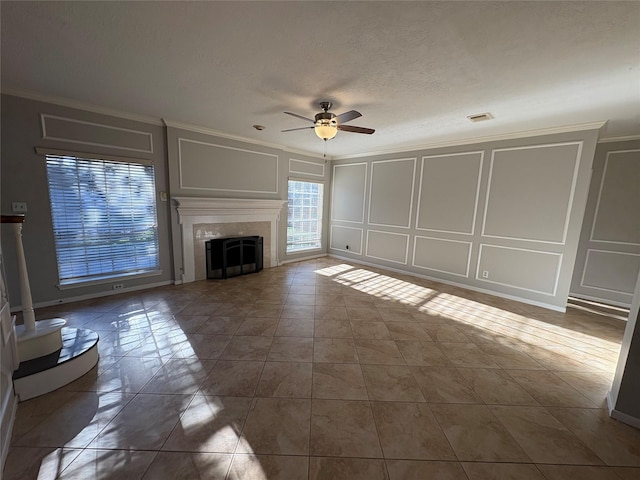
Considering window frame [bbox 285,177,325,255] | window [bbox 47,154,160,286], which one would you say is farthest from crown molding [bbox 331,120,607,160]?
window [bbox 47,154,160,286]

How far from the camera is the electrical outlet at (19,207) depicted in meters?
2.77

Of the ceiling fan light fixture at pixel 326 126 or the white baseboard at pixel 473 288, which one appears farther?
the white baseboard at pixel 473 288

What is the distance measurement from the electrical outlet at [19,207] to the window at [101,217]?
0.72 feet

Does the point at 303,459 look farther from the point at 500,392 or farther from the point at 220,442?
the point at 500,392

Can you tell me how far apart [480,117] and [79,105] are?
4.92 meters

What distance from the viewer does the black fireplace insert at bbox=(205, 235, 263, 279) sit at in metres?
4.37

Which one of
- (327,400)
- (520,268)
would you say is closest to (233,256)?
(327,400)

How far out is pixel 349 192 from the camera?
234 inches

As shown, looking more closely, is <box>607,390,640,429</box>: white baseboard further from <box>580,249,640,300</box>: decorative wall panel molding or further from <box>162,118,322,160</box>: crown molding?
<box>162,118,322,160</box>: crown molding

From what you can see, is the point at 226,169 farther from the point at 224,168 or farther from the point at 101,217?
the point at 101,217

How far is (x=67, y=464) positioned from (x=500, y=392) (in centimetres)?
285

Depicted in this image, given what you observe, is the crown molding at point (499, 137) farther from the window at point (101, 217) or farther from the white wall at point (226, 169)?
A: the window at point (101, 217)

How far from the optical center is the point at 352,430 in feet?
5.23

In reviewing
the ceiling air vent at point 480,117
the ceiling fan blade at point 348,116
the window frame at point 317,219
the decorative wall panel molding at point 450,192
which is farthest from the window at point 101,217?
the decorative wall panel molding at point 450,192
